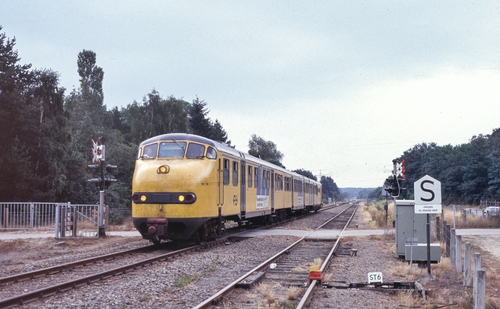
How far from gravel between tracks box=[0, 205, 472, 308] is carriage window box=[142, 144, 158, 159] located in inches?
118

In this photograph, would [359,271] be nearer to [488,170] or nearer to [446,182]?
[488,170]

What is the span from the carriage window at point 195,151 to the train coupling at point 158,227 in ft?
7.12

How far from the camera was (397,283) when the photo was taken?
977 cm

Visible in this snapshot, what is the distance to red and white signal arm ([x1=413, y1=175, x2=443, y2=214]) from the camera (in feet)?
36.2

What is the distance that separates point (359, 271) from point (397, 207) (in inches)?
133

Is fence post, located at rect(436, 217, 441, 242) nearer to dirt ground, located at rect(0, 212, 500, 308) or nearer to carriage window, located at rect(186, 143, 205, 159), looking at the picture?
dirt ground, located at rect(0, 212, 500, 308)

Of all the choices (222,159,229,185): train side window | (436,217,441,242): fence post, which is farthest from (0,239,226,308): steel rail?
(436,217,441,242): fence post

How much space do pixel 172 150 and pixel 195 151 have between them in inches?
27.9

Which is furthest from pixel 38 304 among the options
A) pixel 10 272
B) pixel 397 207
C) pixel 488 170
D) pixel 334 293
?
pixel 488 170

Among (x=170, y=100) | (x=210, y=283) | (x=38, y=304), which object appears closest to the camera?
(x=38, y=304)

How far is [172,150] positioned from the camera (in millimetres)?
16062

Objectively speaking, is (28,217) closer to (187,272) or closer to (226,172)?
(226,172)

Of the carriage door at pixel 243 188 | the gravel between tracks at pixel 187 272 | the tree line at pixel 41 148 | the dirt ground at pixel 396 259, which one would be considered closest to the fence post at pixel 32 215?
the dirt ground at pixel 396 259

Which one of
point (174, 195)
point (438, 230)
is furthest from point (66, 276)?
point (438, 230)
